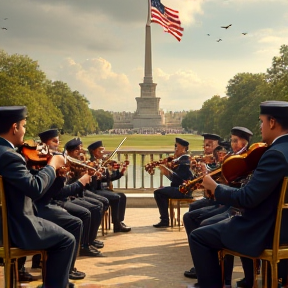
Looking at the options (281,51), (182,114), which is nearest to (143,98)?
(182,114)

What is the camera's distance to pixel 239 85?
41.0 meters

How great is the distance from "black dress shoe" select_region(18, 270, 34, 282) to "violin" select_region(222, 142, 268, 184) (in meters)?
2.55

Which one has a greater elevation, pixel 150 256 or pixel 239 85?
pixel 239 85

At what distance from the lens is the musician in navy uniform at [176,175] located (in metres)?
8.00

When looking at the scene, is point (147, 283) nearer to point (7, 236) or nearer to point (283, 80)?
point (7, 236)

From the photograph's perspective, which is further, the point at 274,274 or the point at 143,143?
the point at 143,143

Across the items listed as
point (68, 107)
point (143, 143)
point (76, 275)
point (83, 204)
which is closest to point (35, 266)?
point (76, 275)

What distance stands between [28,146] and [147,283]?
6.38 ft

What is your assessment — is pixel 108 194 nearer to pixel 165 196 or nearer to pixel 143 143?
pixel 165 196

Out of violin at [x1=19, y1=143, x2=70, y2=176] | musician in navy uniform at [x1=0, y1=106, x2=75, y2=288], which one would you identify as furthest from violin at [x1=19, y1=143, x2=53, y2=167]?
musician in navy uniform at [x1=0, y1=106, x2=75, y2=288]

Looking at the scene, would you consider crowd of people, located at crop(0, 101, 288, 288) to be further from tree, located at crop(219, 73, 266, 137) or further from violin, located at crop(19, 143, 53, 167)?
tree, located at crop(219, 73, 266, 137)

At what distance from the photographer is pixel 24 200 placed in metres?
3.90

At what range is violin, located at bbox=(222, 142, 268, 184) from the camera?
384 centimetres

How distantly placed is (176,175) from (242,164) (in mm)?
4248
